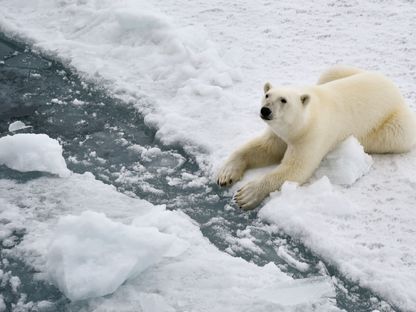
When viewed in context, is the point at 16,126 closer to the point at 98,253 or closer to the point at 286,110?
the point at 98,253

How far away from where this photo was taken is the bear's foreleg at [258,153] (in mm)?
4164

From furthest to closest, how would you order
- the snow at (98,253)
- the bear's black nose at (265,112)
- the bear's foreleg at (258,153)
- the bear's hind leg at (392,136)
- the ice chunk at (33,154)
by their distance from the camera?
the bear's hind leg at (392,136) < the bear's foreleg at (258,153) < the ice chunk at (33,154) < the bear's black nose at (265,112) < the snow at (98,253)

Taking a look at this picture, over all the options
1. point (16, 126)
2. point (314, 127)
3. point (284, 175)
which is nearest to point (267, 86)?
point (314, 127)

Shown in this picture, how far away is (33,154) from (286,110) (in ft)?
6.18

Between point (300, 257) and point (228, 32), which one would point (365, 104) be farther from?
point (228, 32)

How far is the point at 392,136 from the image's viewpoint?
4.40 metres

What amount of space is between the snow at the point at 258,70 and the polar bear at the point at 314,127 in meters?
0.13

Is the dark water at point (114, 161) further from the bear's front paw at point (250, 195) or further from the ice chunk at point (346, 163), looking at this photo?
the ice chunk at point (346, 163)

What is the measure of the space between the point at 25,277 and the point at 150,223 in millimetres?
819

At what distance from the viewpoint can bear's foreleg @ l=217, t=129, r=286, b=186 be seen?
4.16m

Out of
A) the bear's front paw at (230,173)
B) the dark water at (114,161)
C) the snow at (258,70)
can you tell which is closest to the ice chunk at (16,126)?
the dark water at (114,161)

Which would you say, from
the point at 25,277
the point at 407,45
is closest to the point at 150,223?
the point at 25,277

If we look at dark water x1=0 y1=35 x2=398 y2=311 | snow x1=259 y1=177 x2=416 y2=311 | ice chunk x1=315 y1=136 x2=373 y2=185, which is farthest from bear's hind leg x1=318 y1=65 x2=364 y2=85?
dark water x1=0 y1=35 x2=398 y2=311

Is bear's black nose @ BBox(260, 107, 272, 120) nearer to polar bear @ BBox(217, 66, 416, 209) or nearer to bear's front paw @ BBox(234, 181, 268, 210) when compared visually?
polar bear @ BBox(217, 66, 416, 209)
